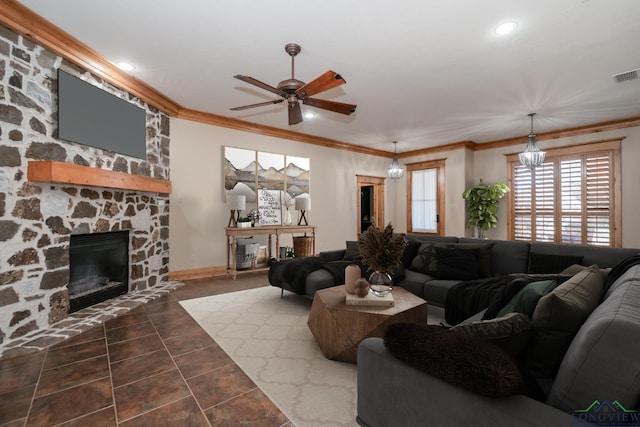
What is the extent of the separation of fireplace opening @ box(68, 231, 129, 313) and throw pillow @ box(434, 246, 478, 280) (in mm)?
4043

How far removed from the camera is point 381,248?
247cm

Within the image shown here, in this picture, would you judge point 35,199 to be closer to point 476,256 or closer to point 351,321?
point 351,321

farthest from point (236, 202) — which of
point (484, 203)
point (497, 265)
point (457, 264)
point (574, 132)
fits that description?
point (574, 132)

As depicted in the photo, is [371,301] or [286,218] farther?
[286,218]

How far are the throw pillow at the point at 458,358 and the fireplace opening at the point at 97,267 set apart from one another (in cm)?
374

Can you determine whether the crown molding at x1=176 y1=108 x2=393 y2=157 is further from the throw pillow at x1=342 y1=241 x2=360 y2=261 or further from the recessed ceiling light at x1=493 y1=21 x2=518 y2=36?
the recessed ceiling light at x1=493 y1=21 x2=518 y2=36

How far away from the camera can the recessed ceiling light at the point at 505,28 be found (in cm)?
268

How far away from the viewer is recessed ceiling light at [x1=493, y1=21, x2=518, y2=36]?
8.79 ft

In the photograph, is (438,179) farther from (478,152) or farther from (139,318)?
(139,318)

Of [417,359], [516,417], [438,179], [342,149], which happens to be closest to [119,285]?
[417,359]

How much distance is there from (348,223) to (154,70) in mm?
5005

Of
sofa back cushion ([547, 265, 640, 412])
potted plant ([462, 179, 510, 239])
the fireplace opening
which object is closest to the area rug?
the fireplace opening

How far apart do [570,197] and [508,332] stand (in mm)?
6379

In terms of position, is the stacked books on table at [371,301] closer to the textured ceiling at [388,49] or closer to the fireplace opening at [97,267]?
the textured ceiling at [388,49]
